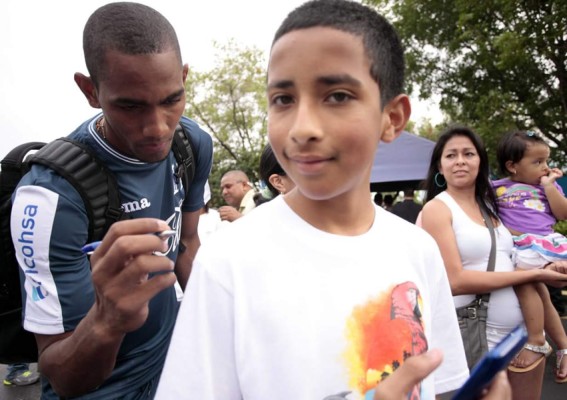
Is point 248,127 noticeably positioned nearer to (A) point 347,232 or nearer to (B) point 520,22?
(B) point 520,22

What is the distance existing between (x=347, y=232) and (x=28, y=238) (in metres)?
1.05

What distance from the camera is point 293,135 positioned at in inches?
44.2

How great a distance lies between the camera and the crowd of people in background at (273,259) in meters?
1.08

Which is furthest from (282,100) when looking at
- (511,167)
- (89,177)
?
(511,167)

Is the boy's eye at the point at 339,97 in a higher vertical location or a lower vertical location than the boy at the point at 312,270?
higher

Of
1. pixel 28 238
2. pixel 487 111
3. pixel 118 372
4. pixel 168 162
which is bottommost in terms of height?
pixel 118 372

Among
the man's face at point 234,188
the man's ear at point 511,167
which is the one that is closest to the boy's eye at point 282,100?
the man's ear at point 511,167

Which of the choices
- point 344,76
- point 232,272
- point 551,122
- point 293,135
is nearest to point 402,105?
point 344,76

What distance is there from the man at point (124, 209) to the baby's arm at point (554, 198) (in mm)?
3007

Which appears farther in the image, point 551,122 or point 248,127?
point 248,127

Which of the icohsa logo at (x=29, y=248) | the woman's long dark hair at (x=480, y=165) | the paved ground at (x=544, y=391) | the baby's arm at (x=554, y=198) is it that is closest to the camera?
the icohsa logo at (x=29, y=248)

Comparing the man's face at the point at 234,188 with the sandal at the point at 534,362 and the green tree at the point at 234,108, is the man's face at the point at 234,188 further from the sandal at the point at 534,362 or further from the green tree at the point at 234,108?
the green tree at the point at 234,108

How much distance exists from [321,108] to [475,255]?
209 centimetres

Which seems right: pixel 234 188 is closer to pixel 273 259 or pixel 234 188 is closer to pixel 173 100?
pixel 173 100
